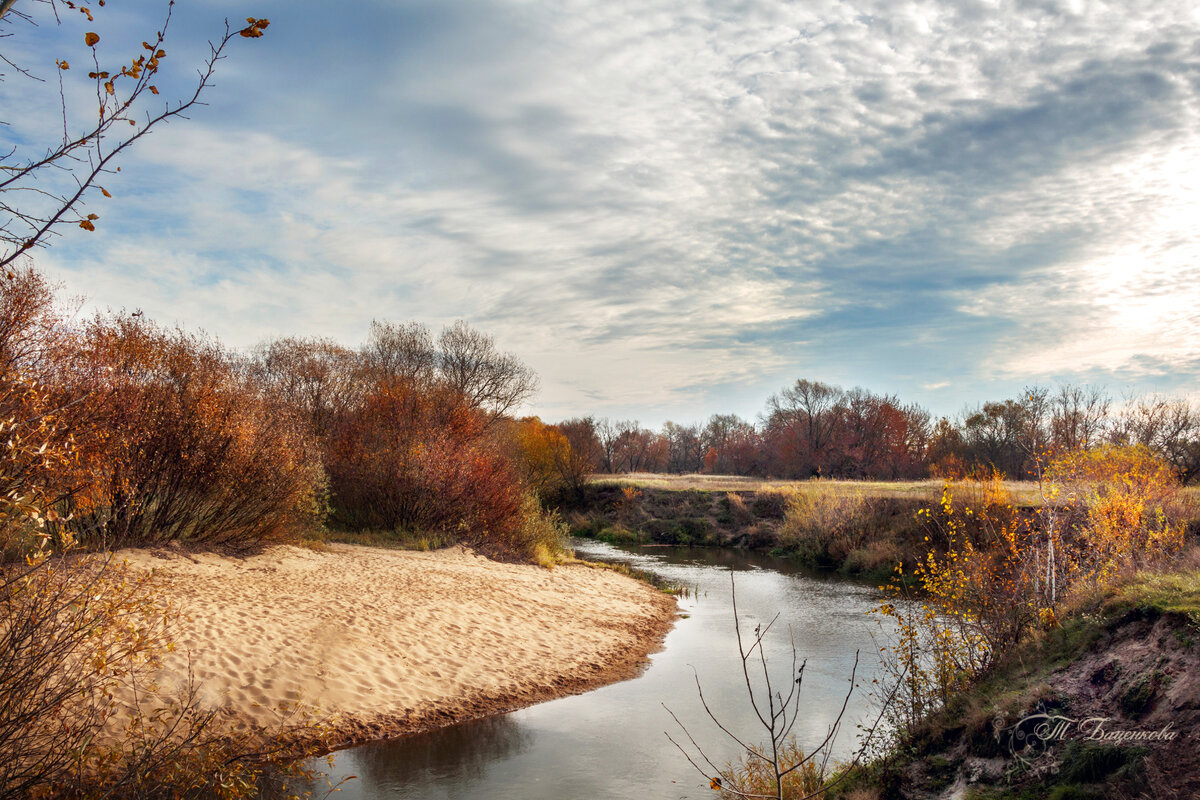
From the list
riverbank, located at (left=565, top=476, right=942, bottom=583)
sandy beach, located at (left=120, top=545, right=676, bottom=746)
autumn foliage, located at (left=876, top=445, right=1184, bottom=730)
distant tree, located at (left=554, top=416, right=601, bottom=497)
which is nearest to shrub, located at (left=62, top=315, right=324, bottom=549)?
sandy beach, located at (left=120, top=545, right=676, bottom=746)

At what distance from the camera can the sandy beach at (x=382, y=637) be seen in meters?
9.99

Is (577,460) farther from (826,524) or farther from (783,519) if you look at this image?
(826,524)

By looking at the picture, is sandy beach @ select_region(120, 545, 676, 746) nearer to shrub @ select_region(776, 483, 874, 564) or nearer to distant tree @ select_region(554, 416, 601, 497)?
shrub @ select_region(776, 483, 874, 564)

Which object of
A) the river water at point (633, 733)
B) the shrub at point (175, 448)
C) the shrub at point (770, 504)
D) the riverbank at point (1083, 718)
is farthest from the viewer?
the shrub at point (770, 504)

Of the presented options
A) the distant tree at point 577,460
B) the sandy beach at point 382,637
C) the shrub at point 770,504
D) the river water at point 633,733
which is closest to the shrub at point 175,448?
the sandy beach at point 382,637

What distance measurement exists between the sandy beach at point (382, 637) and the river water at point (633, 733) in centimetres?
59

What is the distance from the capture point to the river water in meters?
8.75

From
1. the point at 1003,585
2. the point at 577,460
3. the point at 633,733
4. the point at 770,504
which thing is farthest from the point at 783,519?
the point at 633,733

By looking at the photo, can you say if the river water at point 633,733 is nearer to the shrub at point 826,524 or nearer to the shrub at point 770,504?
the shrub at point 826,524

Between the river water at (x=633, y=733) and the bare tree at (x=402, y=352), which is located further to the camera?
the bare tree at (x=402, y=352)

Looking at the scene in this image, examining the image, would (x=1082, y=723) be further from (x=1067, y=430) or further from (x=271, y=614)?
(x=1067, y=430)

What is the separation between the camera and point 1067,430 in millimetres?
30594

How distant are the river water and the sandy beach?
589 mm

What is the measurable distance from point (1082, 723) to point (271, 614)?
38.3 ft
